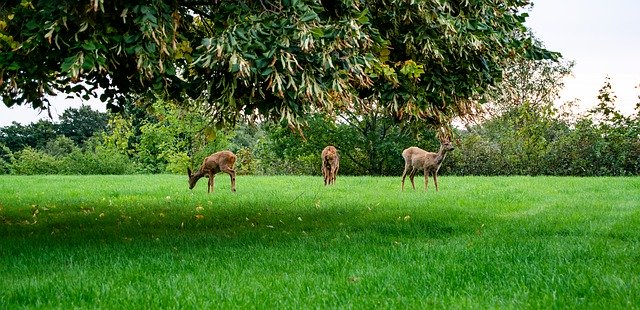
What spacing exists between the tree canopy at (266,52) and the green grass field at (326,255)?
1.54m

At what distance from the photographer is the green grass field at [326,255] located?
4.88 meters

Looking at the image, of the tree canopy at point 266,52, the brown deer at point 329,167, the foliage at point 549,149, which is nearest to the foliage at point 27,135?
the foliage at point 549,149

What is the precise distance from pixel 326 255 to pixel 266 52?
2.14 meters

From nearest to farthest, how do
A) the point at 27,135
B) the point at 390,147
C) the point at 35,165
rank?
the point at 390,147 < the point at 35,165 < the point at 27,135

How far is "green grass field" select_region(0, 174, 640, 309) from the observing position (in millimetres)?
4883

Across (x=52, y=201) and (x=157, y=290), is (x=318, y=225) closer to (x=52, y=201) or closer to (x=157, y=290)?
(x=157, y=290)

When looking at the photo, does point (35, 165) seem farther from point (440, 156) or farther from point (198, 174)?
point (440, 156)

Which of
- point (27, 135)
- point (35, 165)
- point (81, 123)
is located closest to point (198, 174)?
point (35, 165)

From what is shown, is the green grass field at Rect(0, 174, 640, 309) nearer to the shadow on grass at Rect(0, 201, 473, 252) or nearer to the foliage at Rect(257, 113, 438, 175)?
the shadow on grass at Rect(0, 201, 473, 252)

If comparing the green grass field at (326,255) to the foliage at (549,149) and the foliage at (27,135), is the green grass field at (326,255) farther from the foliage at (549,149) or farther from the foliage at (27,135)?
the foliage at (27,135)

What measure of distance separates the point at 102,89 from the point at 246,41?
121 inches

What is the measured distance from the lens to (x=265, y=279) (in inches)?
217

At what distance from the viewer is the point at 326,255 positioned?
6.67 m

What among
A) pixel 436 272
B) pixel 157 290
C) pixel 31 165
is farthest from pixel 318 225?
pixel 31 165
